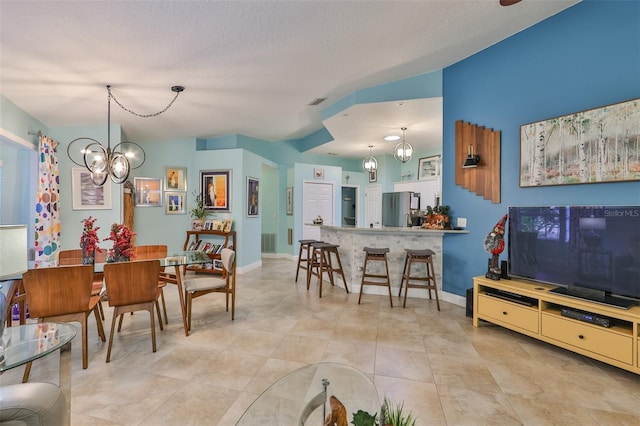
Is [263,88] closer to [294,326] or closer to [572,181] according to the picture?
[294,326]

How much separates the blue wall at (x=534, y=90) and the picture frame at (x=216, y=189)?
4.00 metres

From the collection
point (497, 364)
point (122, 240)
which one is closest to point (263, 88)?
point (122, 240)

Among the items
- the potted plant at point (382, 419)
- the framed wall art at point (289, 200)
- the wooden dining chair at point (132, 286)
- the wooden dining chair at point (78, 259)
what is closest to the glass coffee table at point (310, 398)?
the potted plant at point (382, 419)

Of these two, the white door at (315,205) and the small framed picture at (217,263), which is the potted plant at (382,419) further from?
the white door at (315,205)

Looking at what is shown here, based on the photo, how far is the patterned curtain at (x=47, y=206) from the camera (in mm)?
4168

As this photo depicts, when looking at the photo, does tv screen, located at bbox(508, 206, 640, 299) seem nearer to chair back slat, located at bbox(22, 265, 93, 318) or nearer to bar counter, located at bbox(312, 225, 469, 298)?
bar counter, located at bbox(312, 225, 469, 298)

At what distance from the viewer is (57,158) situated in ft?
15.4

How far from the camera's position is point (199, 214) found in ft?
19.3

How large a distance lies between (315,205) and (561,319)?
216 inches

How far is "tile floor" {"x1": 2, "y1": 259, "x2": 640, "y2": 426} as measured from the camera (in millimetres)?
1846

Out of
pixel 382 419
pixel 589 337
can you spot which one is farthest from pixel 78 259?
pixel 589 337

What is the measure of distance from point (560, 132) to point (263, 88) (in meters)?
3.31

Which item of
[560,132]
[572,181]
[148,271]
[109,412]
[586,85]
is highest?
[586,85]

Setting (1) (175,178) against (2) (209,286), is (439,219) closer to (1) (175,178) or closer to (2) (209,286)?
(2) (209,286)
